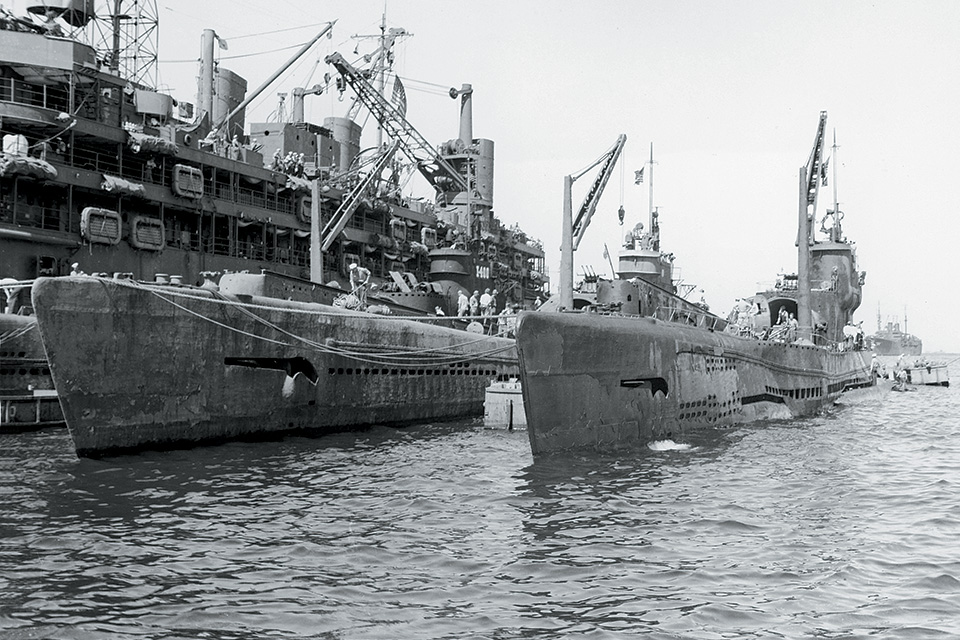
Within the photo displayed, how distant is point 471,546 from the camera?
27.8ft

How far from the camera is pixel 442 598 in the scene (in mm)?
6918

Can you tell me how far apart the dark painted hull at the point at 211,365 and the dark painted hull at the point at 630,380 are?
14.3 ft

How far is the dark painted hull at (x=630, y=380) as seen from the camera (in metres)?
13.8

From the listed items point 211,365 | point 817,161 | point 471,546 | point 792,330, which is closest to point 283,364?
point 211,365

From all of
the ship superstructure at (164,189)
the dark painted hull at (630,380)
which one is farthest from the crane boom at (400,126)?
the dark painted hull at (630,380)

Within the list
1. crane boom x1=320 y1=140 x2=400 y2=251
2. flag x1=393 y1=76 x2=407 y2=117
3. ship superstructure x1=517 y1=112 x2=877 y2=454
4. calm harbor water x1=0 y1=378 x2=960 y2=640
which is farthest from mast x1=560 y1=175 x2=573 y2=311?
flag x1=393 y1=76 x2=407 y2=117

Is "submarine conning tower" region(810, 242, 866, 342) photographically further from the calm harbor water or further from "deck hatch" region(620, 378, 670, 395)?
the calm harbor water

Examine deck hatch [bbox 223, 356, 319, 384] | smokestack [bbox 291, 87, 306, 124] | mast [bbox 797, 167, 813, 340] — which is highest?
smokestack [bbox 291, 87, 306, 124]

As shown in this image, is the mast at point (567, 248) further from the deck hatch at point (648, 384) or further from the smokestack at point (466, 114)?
the smokestack at point (466, 114)

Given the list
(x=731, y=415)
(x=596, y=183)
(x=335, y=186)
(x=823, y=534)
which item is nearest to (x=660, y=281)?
(x=596, y=183)

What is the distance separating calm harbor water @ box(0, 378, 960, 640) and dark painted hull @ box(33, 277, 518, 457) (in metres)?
0.79

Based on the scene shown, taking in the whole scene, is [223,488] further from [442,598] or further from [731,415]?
[731,415]

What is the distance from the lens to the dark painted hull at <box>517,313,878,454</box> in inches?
545

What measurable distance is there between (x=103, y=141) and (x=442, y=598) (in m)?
30.2
